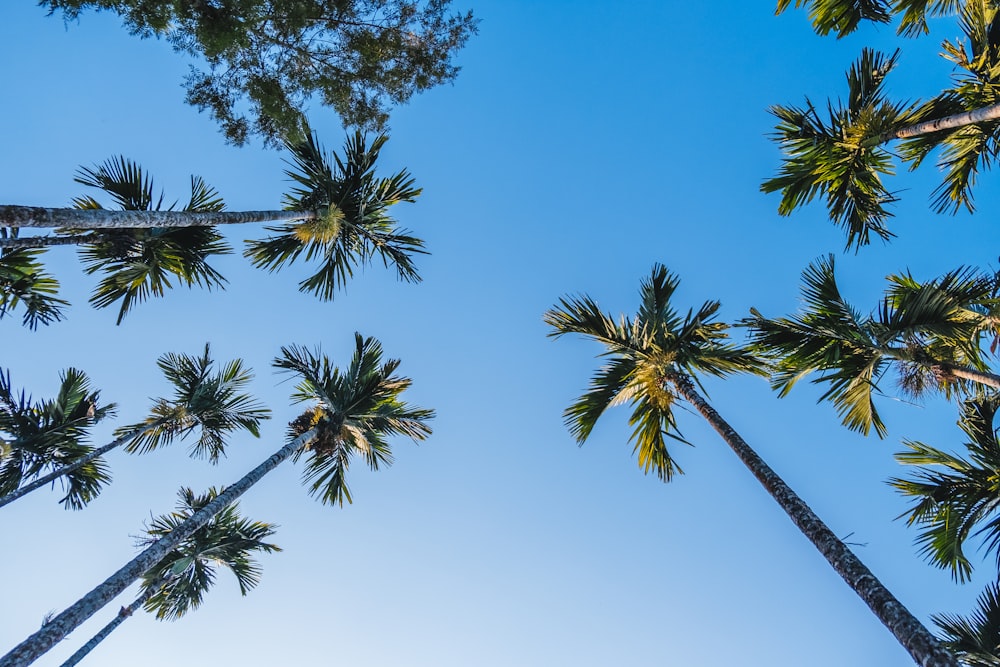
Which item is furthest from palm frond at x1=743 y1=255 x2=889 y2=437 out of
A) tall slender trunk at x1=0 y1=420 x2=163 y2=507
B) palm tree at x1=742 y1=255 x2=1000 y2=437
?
tall slender trunk at x1=0 y1=420 x2=163 y2=507

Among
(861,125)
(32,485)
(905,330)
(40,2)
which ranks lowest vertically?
(32,485)

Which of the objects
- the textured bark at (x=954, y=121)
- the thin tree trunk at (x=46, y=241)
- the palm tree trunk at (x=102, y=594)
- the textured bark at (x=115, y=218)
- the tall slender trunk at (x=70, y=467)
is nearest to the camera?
the palm tree trunk at (x=102, y=594)

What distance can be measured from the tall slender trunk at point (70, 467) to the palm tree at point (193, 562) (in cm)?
185

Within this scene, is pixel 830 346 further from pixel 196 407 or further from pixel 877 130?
pixel 196 407

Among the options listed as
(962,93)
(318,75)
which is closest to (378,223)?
(318,75)

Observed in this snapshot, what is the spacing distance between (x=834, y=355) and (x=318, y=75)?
366 inches

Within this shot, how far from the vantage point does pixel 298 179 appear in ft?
28.2

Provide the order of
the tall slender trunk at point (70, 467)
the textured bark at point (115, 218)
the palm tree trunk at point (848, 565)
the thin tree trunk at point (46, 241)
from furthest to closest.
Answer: the tall slender trunk at point (70, 467), the thin tree trunk at point (46, 241), the textured bark at point (115, 218), the palm tree trunk at point (848, 565)

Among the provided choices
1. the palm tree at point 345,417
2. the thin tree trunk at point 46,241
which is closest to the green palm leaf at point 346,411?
the palm tree at point 345,417

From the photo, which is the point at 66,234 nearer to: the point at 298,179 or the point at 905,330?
the point at 298,179

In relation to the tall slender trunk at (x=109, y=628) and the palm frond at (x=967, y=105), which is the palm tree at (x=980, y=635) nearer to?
the palm frond at (x=967, y=105)

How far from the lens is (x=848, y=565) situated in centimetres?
402

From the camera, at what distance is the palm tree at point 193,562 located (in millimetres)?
9586

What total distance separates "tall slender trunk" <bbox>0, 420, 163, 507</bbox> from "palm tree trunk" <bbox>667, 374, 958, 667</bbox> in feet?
37.9
